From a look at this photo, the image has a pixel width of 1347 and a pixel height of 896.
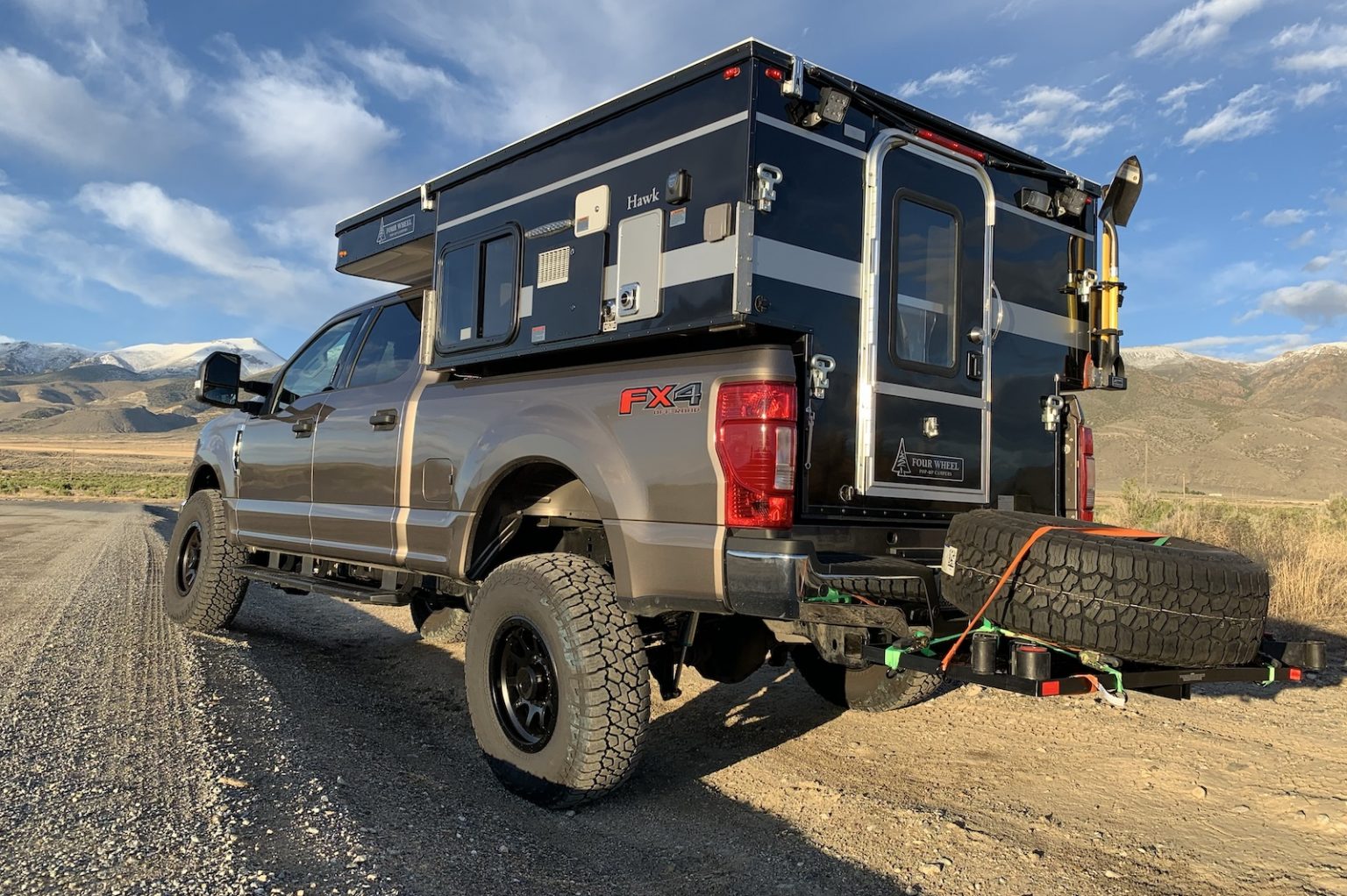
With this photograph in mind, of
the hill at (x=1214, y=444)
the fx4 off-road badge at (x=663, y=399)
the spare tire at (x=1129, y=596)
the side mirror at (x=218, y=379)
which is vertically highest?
the hill at (x=1214, y=444)

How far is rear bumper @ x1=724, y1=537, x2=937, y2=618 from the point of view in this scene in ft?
10.6

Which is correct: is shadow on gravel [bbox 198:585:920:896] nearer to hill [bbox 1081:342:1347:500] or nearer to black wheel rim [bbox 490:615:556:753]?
black wheel rim [bbox 490:615:556:753]

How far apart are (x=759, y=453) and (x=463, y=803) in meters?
1.88

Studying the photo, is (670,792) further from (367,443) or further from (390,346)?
(390,346)

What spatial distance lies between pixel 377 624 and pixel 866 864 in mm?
6308

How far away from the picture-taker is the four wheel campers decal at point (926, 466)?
3.93 meters

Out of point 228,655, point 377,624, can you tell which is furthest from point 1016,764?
point 377,624

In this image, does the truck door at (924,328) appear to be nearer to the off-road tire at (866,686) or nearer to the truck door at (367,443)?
the off-road tire at (866,686)

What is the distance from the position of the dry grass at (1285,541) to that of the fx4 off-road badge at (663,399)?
663cm

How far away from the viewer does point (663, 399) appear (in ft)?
11.9

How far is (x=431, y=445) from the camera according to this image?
16.0ft

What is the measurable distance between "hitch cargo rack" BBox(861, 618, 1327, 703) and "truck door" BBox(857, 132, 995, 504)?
0.78m

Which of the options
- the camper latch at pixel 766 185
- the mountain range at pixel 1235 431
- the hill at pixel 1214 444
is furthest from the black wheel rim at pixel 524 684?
the hill at pixel 1214 444

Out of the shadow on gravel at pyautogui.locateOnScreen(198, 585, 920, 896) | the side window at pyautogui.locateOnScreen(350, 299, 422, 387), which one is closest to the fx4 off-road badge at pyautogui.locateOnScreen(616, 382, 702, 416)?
the shadow on gravel at pyautogui.locateOnScreen(198, 585, 920, 896)
